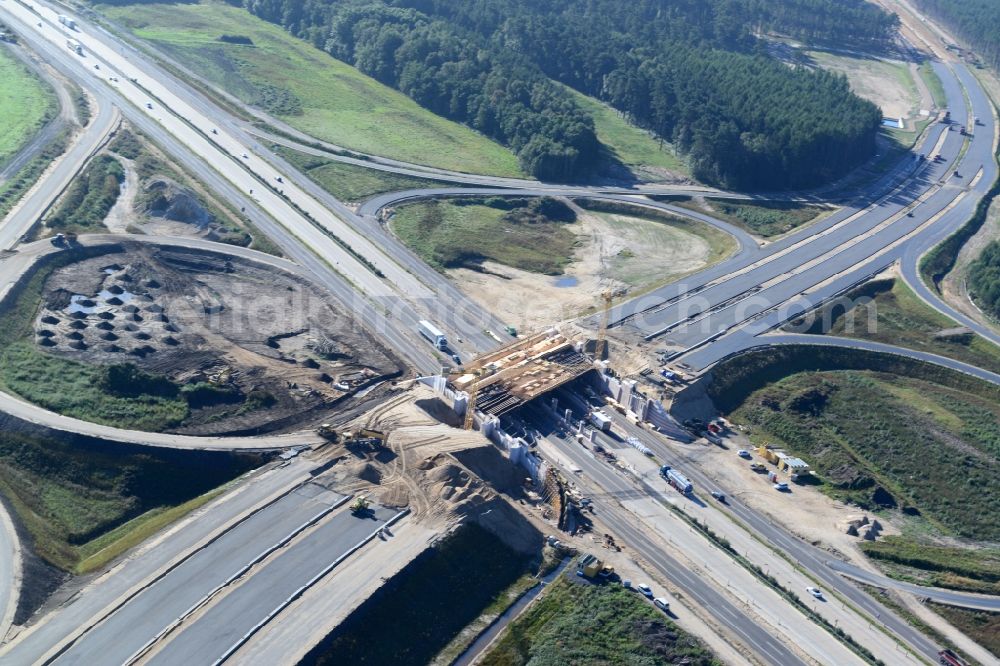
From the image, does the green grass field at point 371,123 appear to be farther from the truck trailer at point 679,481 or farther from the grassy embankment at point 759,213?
the truck trailer at point 679,481

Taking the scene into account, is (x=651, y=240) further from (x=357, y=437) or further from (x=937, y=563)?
(x=357, y=437)

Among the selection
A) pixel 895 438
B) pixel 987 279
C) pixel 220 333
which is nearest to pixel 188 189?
pixel 220 333

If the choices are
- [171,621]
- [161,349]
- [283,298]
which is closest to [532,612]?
[171,621]

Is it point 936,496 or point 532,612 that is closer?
point 532,612

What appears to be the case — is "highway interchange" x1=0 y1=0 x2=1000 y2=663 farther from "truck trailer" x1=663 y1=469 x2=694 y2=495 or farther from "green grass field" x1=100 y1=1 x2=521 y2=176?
"green grass field" x1=100 y1=1 x2=521 y2=176

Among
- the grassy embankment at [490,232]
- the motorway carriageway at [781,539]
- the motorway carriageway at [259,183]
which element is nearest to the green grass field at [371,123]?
the grassy embankment at [490,232]

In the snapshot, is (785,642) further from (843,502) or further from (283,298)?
(283,298)

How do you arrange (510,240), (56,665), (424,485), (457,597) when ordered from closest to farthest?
(56,665) → (457,597) → (424,485) → (510,240)
